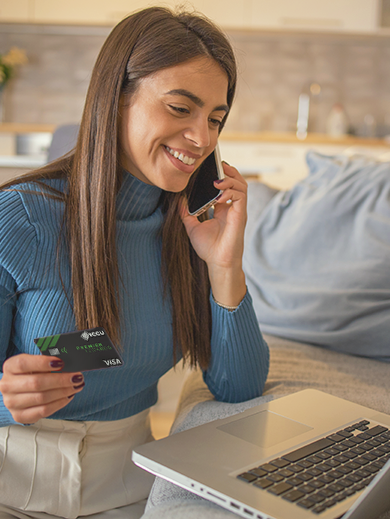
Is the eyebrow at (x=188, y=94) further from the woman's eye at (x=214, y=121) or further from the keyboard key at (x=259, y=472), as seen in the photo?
the keyboard key at (x=259, y=472)

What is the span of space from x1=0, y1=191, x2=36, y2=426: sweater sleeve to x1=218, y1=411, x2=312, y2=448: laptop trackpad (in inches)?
14.8

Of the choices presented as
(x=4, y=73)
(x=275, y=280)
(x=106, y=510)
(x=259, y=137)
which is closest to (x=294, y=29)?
(x=259, y=137)

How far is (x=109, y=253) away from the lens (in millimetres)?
963

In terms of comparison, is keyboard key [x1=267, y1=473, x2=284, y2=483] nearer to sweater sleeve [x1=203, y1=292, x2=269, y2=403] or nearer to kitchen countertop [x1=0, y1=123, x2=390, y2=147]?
sweater sleeve [x1=203, y1=292, x2=269, y2=403]

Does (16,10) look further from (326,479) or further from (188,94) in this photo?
(326,479)

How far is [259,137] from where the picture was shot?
179 inches

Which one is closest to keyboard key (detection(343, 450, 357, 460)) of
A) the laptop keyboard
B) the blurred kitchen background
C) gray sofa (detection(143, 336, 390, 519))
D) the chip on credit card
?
the laptop keyboard

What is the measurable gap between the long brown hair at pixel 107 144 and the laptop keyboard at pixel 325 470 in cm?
39

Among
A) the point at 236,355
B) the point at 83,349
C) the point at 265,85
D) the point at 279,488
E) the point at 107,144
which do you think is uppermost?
the point at 107,144

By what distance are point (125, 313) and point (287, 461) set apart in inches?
16.3

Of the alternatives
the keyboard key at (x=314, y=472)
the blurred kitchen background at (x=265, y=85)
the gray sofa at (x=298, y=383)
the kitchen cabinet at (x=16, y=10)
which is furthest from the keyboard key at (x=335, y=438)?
the kitchen cabinet at (x=16, y=10)

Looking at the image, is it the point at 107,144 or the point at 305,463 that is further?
the point at 107,144

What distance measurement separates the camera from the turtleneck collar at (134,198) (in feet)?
3.37

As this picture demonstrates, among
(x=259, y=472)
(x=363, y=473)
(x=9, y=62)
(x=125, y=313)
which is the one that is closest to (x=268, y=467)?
(x=259, y=472)
